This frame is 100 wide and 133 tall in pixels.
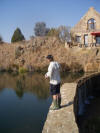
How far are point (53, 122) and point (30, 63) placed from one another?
26157 mm

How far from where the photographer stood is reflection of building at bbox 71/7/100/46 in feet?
94.8

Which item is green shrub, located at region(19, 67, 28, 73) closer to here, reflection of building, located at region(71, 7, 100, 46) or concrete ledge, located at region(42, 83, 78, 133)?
reflection of building, located at region(71, 7, 100, 46)

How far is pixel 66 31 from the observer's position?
36.6m

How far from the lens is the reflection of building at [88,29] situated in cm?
2889

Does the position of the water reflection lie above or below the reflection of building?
below

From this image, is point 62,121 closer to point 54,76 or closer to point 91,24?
point 54,76

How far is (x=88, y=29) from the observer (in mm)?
29891

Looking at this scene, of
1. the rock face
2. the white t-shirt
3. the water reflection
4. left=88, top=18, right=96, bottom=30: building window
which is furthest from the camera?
left=88, top=18, right=96, bottom=30: building window

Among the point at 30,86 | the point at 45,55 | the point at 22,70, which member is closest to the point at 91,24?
the point at 45,55

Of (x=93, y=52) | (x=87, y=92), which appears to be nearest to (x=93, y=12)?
(x=93, y=52)

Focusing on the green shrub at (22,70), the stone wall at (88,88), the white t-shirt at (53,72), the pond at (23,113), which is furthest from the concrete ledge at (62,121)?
the green shrub at (22,70)

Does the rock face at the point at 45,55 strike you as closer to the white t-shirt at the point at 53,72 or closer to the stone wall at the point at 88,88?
the stone wall at the point at 88,88

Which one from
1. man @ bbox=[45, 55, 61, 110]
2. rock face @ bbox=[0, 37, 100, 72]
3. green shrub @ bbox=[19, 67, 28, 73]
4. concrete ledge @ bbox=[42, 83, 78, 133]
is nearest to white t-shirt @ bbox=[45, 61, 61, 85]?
man @ bbox=[45, 55, 61, 110]

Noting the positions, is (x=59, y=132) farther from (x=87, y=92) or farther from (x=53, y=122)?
(x=87, y=92)
